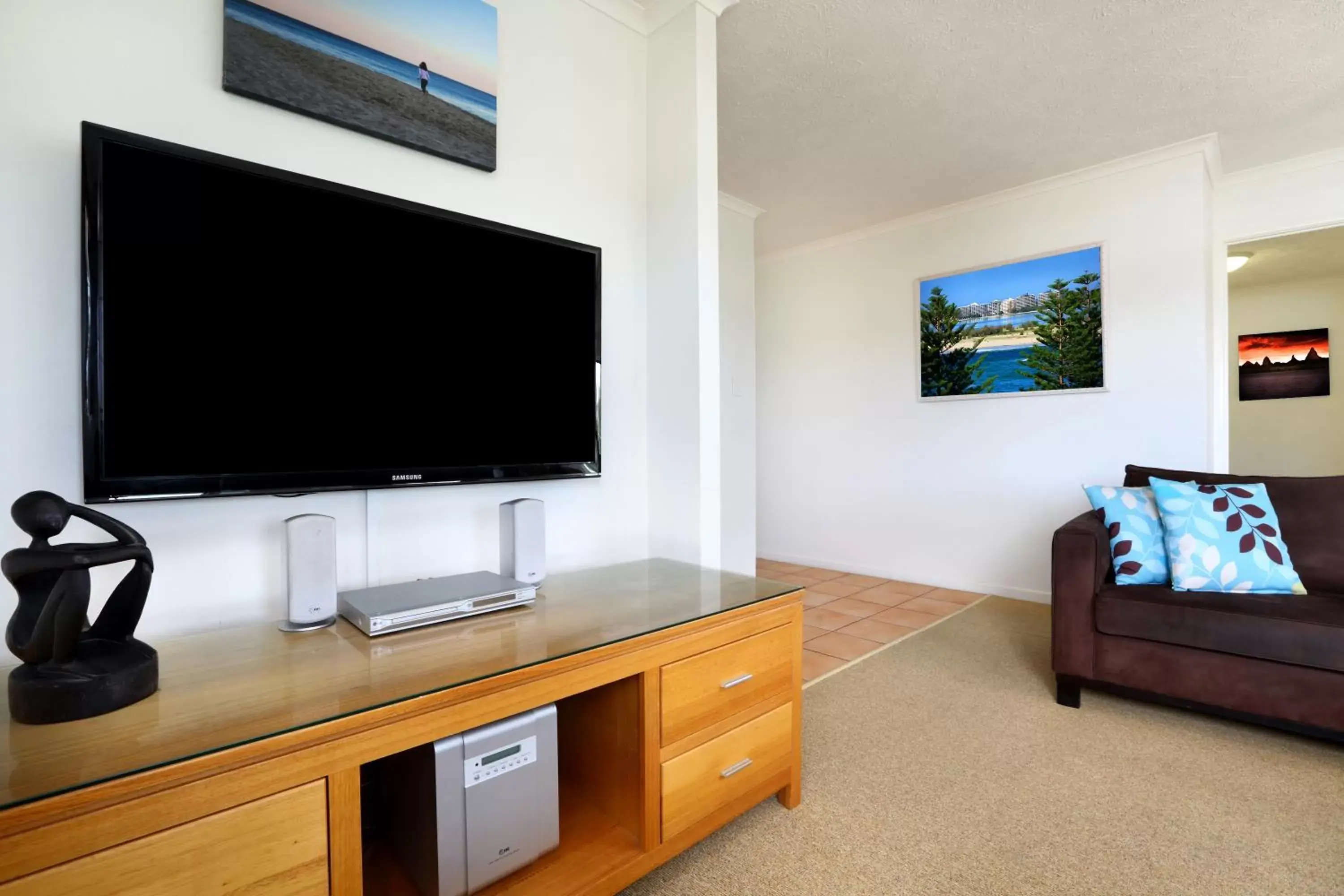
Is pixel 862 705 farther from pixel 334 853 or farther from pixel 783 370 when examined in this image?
pixel 783 370

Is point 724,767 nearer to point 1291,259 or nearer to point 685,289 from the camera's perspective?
point 685,289

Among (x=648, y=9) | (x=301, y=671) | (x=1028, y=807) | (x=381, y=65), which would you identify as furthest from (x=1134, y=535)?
(x=381, y=65)

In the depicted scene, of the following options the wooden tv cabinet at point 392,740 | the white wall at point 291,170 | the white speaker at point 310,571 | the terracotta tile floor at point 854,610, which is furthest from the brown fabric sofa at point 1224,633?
the white speaker at point 310,571

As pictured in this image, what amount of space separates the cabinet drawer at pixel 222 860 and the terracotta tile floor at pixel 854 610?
77.5 inches

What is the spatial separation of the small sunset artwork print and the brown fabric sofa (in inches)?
165

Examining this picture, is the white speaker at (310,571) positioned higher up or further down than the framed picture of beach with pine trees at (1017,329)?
further down

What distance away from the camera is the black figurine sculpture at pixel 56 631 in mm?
852

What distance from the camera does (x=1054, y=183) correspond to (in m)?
3.56

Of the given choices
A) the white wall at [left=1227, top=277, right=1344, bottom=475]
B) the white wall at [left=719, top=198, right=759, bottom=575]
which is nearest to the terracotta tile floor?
the white wall at [left=719, top=198, right=759, bottom=575]

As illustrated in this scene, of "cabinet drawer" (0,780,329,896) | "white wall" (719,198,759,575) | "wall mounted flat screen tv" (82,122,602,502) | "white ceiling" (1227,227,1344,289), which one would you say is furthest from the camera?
"white ceiling" (1227,227,1344,289)

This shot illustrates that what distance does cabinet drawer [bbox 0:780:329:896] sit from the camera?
723 millimetres

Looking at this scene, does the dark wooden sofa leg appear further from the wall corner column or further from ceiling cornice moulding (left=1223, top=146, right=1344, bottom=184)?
ceiling cornice moulding (left=1223, top=146, right=1344, bottom=184)

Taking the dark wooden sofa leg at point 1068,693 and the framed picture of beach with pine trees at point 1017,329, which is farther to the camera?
the framed picture of beach with pine trees at point 1017,329

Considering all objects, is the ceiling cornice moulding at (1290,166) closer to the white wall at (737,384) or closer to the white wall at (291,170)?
the white wall at (737,384)
